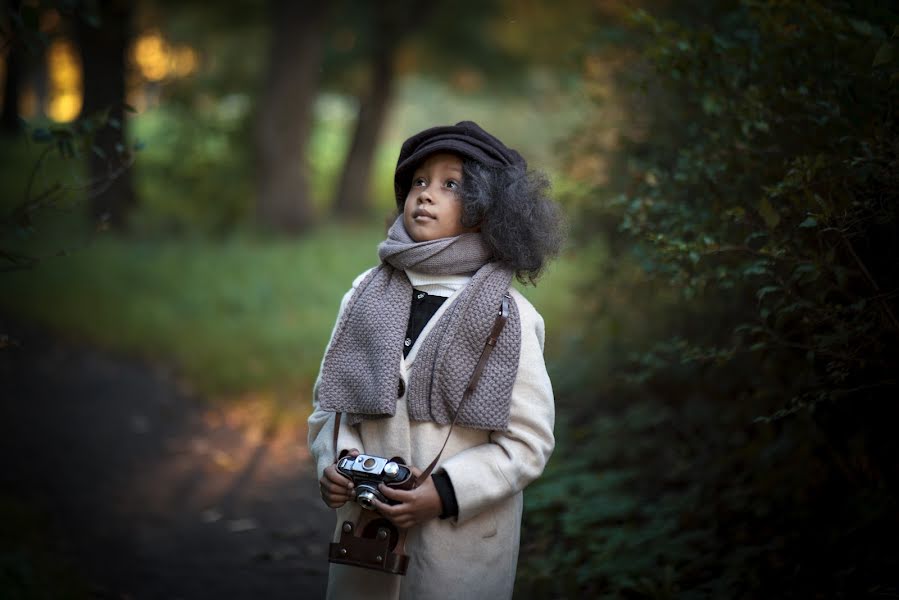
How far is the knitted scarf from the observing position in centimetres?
253

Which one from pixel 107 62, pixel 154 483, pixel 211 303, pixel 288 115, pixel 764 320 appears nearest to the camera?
pixel 764 320

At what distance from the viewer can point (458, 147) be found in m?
2.65

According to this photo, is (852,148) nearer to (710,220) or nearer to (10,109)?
(710,220)

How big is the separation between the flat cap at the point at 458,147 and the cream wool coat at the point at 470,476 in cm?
39

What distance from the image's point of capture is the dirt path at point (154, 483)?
4.71 metres

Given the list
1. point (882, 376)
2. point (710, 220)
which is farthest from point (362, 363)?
point (882, 376)

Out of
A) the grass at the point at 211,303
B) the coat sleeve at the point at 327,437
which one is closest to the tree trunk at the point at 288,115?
the grass at the point at 211,303

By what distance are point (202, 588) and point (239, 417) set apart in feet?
9.46

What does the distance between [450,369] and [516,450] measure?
296 millimetres

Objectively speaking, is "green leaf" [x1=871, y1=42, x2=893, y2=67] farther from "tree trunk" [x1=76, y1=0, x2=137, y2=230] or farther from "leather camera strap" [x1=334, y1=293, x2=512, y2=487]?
"tree trunk" [x1=76, y1=0, x2=137, y2=230]

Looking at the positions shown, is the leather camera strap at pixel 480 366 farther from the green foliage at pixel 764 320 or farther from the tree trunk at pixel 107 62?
the tree trunk at pixel 107 62

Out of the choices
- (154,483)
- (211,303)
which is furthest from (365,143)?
(154,483)

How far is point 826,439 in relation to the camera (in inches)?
135

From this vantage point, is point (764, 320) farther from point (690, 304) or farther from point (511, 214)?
point (690, 304)
